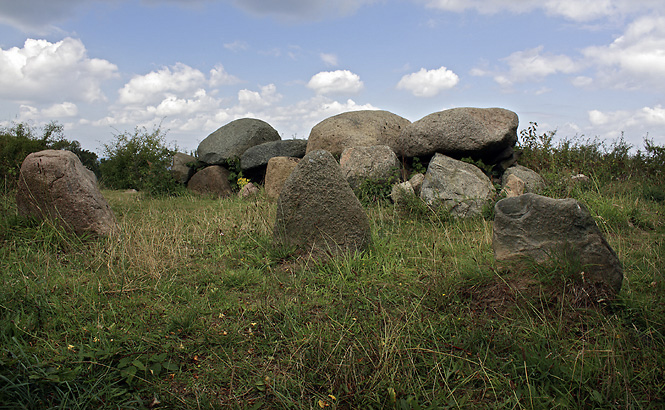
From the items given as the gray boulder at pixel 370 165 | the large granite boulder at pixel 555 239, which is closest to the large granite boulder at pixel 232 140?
the gray boulder at pixel 370 165

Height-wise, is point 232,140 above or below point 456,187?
above

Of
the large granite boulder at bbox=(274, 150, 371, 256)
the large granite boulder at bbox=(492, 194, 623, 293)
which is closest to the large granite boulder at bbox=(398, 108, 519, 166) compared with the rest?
the large granite boulder at bbox=(274, 150, 371, 256)

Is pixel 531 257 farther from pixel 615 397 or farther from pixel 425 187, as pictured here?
pixel 425 187

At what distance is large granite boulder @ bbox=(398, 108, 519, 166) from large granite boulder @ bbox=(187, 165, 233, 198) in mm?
4802

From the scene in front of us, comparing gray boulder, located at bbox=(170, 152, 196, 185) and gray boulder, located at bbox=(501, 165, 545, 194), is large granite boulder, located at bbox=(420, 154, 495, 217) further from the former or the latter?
gray boulder, located at bbox=(170, 152, 196, 185)

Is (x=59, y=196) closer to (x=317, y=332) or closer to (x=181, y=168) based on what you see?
(x=317, y=332)

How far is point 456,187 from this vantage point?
317 inches

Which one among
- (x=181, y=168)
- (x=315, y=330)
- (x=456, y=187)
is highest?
(x=181, y=168)

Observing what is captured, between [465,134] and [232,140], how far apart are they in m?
6.33

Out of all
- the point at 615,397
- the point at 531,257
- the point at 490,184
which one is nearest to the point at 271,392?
the point at 615,397

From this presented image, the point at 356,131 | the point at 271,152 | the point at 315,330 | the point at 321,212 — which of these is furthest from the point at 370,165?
the point at 315,330

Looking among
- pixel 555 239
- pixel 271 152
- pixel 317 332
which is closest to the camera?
pixel 317 332

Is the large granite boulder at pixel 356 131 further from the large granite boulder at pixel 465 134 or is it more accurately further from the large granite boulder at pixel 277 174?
the large granite boulder at pixel 465 134

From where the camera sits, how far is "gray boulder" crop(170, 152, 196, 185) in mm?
12469
